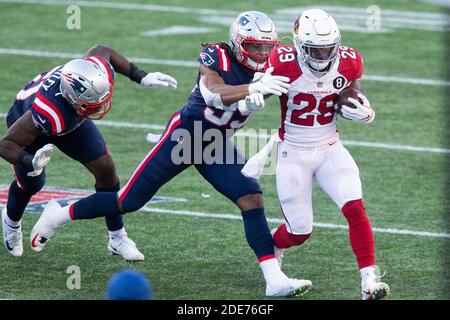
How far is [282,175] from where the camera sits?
6074mm

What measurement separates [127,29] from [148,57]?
1315 mm

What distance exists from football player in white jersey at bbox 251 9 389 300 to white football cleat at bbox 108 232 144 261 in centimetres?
101

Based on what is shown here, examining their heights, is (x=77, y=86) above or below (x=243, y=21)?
below

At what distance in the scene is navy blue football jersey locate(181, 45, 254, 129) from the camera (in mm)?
6156

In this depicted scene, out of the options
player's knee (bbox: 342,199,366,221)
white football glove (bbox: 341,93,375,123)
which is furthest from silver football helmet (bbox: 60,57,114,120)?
player's knee (bbox: 342,199,366,221)

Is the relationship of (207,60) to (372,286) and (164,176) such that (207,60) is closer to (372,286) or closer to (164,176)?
(164,176)

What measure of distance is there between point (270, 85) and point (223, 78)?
1.60 feet

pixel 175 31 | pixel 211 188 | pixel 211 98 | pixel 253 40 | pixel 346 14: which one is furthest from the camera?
pixel 346 14

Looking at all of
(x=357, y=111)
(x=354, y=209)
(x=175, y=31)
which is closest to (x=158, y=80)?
(x=357, y=111)

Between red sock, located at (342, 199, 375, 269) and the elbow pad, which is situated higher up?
the elbow pad

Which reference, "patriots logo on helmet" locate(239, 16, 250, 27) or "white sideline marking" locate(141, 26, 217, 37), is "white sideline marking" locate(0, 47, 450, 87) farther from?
"patriots logo on helmet" locate(239, 16, 250, 27)

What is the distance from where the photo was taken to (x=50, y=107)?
6.18 metres

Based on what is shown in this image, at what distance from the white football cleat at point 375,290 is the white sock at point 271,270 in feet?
1.65
